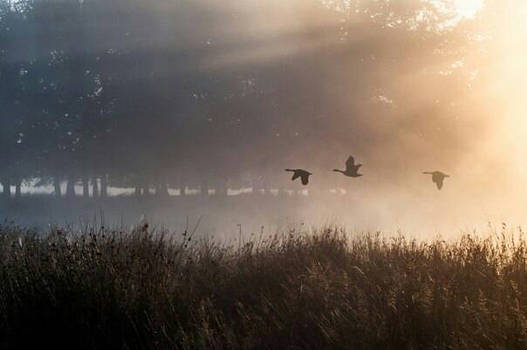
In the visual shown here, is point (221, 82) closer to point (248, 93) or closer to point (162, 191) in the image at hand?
point (248, 93)

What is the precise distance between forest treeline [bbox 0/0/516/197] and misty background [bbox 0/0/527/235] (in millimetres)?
78

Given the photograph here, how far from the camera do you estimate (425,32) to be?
4034cm

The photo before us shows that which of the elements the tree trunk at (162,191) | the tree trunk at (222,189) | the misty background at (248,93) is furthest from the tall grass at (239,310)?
the tree trunk at (222,189)

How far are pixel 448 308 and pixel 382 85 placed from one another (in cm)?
3093

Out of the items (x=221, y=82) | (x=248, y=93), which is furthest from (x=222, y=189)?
(x=221, y=82)

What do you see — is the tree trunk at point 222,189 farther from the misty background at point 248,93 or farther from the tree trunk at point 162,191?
the misty background at point 248,93

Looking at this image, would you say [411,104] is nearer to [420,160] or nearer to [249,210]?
[420,160]

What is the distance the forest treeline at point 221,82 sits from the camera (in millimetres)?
37156

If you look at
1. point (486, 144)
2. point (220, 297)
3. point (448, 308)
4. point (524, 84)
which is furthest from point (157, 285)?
point (524, 84)

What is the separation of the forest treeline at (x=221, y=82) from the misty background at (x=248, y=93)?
0.26ft

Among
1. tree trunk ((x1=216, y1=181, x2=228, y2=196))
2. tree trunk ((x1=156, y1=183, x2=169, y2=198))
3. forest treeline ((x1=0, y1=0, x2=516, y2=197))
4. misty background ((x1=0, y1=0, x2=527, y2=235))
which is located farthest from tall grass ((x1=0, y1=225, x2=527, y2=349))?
tree trunk ((x1=216, y1=181, x2=228, y2=196))

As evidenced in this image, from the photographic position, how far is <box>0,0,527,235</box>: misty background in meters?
37.2

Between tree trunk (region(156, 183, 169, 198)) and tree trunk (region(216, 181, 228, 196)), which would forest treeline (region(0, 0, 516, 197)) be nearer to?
tree trunk (region(156, 183, 169, 198))

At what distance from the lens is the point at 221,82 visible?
37.1 meters
